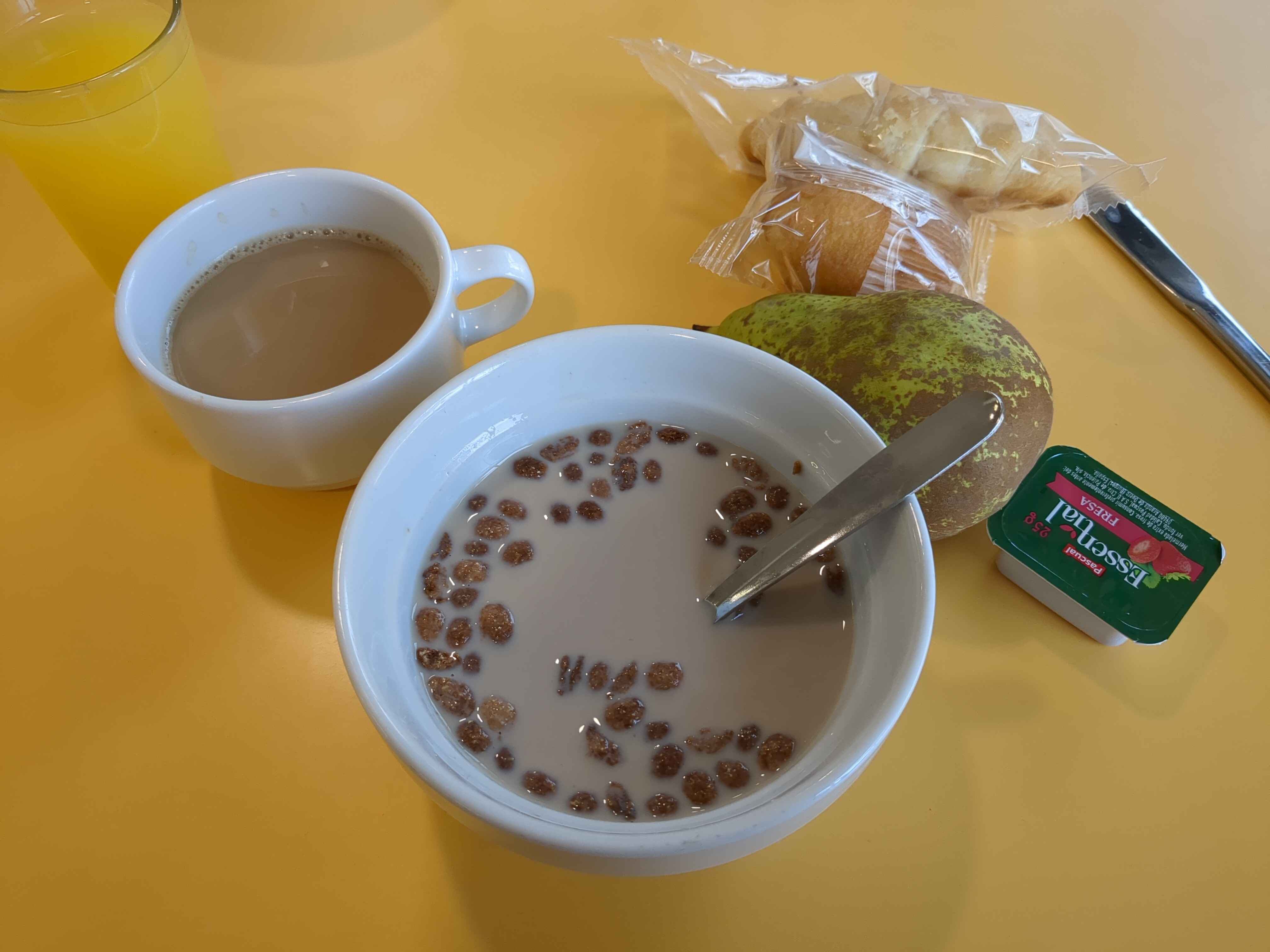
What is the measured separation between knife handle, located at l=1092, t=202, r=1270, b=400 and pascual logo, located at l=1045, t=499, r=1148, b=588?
1.03 ft

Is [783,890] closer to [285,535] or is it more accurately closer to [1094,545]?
[1094,545]

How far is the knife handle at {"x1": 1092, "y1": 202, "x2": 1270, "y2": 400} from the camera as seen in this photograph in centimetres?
93

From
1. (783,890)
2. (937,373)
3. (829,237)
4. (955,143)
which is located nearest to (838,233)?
(829,237)

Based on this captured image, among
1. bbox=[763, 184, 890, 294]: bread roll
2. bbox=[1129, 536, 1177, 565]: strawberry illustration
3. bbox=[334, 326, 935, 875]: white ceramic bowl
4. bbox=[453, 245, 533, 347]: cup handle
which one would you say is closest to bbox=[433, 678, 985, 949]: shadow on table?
bbox=[334, 326, 935, 875]: white ceramic bowl

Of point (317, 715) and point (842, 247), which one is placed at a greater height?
point (842, 247)

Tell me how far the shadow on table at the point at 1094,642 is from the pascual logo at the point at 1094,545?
0.20 feet

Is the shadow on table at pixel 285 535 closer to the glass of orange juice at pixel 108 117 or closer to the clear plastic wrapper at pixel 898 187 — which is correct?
the glass of orange juice at pixel 108 117

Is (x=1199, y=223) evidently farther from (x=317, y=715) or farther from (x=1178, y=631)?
(x=317, y=715)

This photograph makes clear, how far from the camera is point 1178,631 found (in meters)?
0.78

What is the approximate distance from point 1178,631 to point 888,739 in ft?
1.00

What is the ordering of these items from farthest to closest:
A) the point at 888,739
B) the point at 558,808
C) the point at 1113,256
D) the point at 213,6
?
the point at 213,6, the point at 1113,256, the point at 888,739, the point at 558,808

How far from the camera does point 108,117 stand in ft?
2.56

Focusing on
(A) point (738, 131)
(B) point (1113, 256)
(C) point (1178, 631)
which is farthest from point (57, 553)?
(B) point (1113, 256)

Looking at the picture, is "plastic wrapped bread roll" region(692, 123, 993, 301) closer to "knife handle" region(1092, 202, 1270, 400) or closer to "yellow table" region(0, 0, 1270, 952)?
"yellow table" region(0, 0, 1270, 952)
